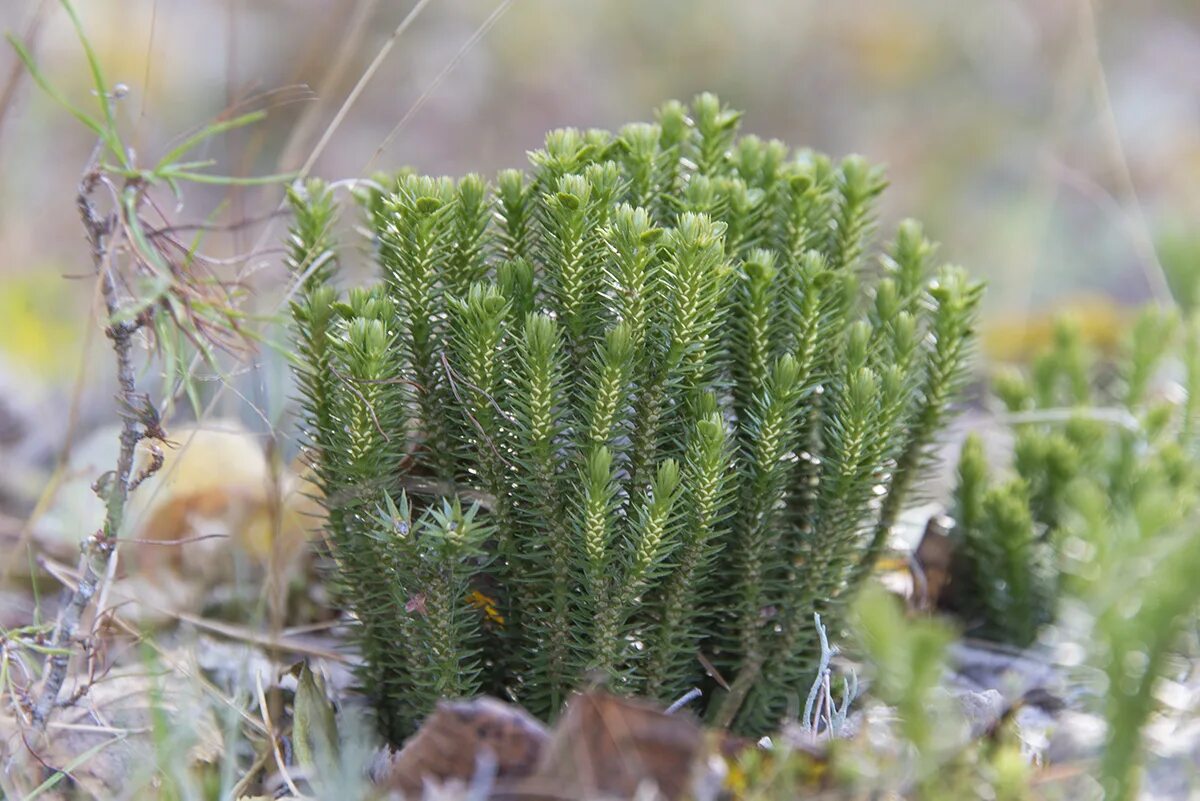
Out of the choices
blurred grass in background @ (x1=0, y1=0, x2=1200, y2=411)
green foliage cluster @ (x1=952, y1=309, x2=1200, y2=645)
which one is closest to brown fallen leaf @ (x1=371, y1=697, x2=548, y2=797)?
green foliage cluster @ (x1=952, y1=309, x2=1200, y2=645)

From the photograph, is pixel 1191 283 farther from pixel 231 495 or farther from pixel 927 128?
pixel 927 128

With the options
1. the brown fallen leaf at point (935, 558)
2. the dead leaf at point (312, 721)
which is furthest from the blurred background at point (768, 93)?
the dead leaf at point (312, 721)

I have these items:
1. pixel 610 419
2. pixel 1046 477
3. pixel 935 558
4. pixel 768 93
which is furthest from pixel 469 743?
pixel 768 93

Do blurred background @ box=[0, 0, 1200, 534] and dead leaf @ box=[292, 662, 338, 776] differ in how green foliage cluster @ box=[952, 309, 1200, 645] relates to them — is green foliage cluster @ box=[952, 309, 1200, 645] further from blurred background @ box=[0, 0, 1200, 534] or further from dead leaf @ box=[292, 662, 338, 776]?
blurred background @ box=[0, 0, 1200, 534]

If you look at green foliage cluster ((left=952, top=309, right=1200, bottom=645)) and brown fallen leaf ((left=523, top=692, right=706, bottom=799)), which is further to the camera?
green foliage cluster ((left=952, top=309, right=1200, bottom=645))

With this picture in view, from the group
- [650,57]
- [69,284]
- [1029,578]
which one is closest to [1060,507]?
[1029,578]
